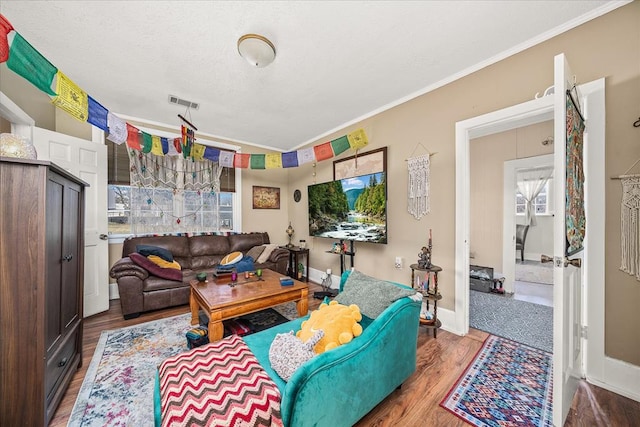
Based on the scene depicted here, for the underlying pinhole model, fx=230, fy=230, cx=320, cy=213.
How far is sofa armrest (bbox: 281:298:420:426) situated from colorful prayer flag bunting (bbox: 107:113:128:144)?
292 centimetres

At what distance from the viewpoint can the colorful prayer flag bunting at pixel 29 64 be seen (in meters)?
1.35

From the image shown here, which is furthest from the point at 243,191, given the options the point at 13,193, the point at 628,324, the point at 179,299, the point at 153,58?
the point at 628,324

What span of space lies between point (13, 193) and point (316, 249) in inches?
140

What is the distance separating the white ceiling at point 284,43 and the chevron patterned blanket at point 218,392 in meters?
2.26

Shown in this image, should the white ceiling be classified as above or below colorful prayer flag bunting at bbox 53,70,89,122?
above

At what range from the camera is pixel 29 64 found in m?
1.45

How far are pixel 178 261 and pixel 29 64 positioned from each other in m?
2.74

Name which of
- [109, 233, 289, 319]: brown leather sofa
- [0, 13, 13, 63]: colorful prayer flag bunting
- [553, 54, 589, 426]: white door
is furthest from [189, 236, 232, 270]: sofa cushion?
[553, 54, 589, 426]: white door

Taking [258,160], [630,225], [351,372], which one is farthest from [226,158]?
[630,225]

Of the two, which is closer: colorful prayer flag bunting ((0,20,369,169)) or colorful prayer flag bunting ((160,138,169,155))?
colorful prayer flag bunting ((0,20,369,169))

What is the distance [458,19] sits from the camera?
1.71 m

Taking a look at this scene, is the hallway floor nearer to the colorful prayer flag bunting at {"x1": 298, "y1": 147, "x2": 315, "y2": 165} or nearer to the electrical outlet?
the electrical outlet

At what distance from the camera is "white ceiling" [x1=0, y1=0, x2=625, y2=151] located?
1629 mm

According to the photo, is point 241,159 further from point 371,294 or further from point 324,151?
point 371,294
